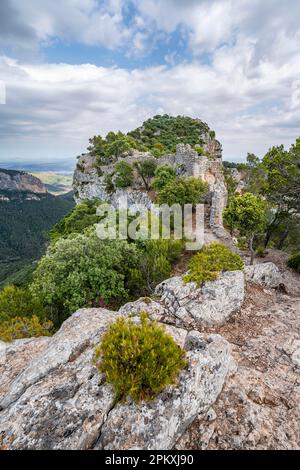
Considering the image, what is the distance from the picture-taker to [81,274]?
1185 centimetres

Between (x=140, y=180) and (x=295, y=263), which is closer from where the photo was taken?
(x=295, y=263)

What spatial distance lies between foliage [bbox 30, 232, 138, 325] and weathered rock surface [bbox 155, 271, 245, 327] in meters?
3.21

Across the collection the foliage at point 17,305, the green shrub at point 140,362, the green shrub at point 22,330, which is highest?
the green shrub at point 140,362

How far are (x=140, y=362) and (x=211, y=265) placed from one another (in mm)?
6647

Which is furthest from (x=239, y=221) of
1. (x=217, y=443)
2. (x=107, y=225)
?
(x=217, y=443)

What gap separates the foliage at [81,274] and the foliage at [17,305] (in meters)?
2.17

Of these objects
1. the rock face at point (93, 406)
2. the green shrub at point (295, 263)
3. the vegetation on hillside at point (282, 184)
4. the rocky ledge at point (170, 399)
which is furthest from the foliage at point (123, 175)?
the rock face at point (93, 406)

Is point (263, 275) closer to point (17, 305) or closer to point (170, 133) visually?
point (17, 305)

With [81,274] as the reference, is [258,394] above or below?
below

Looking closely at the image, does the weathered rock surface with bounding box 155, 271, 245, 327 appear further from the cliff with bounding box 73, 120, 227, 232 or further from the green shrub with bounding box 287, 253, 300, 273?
the cliff with bounding box 73, 120, 227, 232

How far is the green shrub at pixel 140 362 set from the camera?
4609 millimetres

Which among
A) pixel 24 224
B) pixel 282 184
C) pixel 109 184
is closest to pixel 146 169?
pixel 109 184

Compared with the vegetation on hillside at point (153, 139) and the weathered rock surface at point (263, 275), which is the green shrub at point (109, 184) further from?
the weathered rock surface at point (263, 275)
